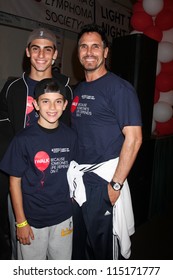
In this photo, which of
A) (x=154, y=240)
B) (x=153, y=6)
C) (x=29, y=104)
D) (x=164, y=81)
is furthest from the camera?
(x=164, y=81)

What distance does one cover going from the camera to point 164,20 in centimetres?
300

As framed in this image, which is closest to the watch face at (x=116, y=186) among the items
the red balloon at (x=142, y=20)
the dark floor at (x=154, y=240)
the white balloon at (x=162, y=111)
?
the dark floor at (x=154, y=240)

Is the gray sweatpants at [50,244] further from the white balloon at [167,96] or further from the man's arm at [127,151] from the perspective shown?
the white balloon at [167,96]

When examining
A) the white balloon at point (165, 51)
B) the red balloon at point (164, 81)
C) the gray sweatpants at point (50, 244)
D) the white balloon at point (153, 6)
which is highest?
the white balloon at point (153, 6)

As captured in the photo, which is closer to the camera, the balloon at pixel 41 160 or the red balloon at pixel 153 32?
the balloon at pixel 41 160

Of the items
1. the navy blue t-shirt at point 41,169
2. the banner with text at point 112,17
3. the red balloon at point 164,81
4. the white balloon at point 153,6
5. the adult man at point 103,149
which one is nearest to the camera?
the navy blue t-shirt at point 41,169

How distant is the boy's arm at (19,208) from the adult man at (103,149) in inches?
11.4

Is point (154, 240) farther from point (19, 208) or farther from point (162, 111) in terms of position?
point (19, 208)

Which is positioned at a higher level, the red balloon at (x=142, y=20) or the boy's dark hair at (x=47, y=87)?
the red balloon at (x=142, y=20)

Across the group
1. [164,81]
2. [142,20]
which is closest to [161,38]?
[142,20]

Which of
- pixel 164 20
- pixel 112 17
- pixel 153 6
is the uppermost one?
pixel 112 17

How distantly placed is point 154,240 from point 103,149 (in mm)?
1544

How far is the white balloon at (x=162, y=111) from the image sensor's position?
315cm
